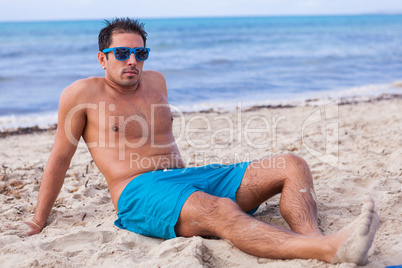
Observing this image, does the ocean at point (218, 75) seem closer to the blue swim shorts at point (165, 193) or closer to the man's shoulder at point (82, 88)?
the man's shoulder at point (82, 88)

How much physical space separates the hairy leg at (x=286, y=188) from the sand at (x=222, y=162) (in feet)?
0.78

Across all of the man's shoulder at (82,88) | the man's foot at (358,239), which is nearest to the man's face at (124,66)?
the man's shoulder at (82,88)

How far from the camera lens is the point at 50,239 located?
102 inches

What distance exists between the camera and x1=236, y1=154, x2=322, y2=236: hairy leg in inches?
97.7

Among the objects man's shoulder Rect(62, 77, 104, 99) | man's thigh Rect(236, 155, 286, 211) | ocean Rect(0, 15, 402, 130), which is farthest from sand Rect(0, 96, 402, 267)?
ocean Rect(0, 15, 402, 130)

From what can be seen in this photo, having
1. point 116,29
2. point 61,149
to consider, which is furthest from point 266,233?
point 116,29

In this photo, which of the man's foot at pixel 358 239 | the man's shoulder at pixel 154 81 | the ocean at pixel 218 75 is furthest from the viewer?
the ocean at pixel 218 75

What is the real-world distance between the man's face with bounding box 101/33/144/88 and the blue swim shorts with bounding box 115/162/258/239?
720 millimetres

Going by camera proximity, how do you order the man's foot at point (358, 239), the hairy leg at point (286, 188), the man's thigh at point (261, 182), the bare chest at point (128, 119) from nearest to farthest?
the man's foot at point (358, 239), the hairy leg at point (286, 188), the man's thigh at point (261, 182), the bare chest at point (128, 119)

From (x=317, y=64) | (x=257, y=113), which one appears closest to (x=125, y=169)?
(x=257, y=113)

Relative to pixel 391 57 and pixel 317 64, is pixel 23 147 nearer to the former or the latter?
pixel 317 64

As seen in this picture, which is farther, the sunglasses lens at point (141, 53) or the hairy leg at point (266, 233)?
the sunglasses lens at point (141, 53)

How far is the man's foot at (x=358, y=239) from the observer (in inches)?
78.0

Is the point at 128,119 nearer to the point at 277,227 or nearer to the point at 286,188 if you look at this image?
the point at 286,188
